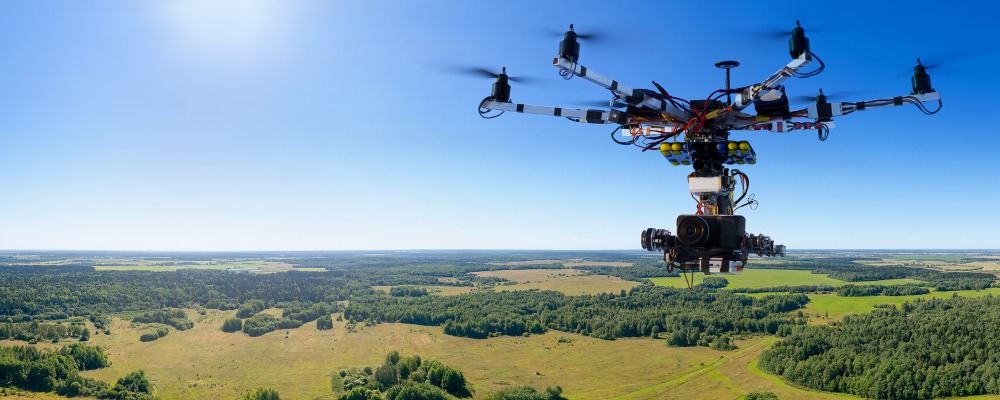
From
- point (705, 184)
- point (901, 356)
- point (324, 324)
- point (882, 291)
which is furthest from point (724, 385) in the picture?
point (882, 291)

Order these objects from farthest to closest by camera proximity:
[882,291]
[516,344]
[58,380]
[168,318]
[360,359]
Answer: [882,291] → [168,318] → [516,344] → [360,359] → [58,380]

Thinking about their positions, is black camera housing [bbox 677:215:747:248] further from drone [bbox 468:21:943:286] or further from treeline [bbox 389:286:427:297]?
treeline [bbox 389:286:427:297]

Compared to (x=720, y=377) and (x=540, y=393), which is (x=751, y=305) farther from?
(x=540, y=393)

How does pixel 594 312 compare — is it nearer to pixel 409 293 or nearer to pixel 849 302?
pixel 849 302

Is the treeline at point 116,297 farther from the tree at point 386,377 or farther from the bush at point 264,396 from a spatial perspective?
the bush at point 264,396

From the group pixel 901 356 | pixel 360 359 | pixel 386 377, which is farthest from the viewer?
pixel 360 359

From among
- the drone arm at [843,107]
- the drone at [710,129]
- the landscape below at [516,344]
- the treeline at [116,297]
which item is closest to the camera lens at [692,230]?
the drone at [710,129]
